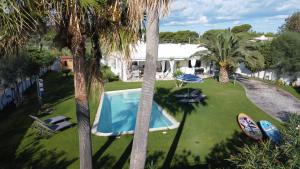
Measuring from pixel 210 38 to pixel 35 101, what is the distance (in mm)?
21587

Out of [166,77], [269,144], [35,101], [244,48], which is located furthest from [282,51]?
[269,144]

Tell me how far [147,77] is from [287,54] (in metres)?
31.4

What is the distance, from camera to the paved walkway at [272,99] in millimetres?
21391

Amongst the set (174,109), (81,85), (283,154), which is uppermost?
(81,85)

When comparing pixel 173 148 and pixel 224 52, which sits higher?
pixel 224 52

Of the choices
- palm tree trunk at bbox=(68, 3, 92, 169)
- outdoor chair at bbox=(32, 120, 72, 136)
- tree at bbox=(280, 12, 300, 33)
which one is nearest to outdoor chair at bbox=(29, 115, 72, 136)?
outdoor chair at bbox=(32, 120, 72, 136)

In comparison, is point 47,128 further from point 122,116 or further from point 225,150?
point 225,150

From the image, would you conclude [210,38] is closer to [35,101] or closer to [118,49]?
[35,101]

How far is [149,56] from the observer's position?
6441 mm

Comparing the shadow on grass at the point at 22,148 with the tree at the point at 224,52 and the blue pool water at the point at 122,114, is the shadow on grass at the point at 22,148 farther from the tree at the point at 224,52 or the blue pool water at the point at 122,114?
the tree at the point at 224,52

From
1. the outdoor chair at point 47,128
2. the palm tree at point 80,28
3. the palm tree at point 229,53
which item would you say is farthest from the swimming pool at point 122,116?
the palm tree at point 229,53

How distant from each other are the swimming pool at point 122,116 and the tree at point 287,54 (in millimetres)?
18232

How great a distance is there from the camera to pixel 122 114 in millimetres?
22938

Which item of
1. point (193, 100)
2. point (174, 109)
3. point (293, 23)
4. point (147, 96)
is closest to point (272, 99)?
point (193, 100)
